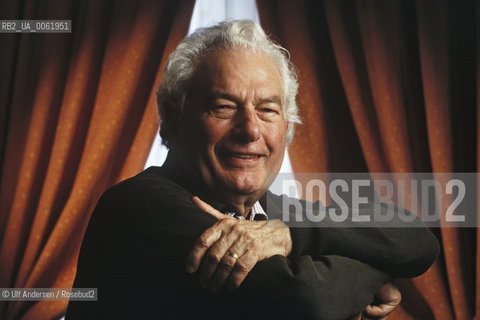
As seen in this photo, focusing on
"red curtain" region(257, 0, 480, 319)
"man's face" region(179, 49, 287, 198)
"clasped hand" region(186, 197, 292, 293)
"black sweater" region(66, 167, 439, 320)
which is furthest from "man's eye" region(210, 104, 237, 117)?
"red curtain" region(257, 0, 480, 319)

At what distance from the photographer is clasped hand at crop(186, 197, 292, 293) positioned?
1026 mm

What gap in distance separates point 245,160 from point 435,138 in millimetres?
856

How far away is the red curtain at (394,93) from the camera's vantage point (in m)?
1.97

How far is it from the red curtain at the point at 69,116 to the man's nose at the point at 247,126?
2.40 feet

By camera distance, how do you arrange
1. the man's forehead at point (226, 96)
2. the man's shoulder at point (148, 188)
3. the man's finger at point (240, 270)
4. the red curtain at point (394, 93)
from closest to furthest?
the man's finger at point (240, 270) < the man's shoulder at point (148, 188) < the man's forehead at point (226, 96) < the red curtain at point (394, 93)

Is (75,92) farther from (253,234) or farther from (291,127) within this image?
(253,234)

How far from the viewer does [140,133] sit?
6.70 ft

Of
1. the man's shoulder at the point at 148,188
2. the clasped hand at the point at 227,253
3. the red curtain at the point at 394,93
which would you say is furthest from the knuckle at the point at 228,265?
the red curtain at the point at 394,93

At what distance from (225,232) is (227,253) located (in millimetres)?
38

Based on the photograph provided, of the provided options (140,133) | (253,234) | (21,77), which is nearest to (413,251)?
(253,234)

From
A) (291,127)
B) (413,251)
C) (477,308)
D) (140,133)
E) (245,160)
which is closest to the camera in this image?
(413,251)

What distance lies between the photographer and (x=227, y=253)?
1.04 m

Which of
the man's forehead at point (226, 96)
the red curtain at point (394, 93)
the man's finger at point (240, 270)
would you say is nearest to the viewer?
the man's finger at point (240, 270)

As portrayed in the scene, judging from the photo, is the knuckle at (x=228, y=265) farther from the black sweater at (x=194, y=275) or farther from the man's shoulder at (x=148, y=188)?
the man's shoulder at (x=148, y=188)
